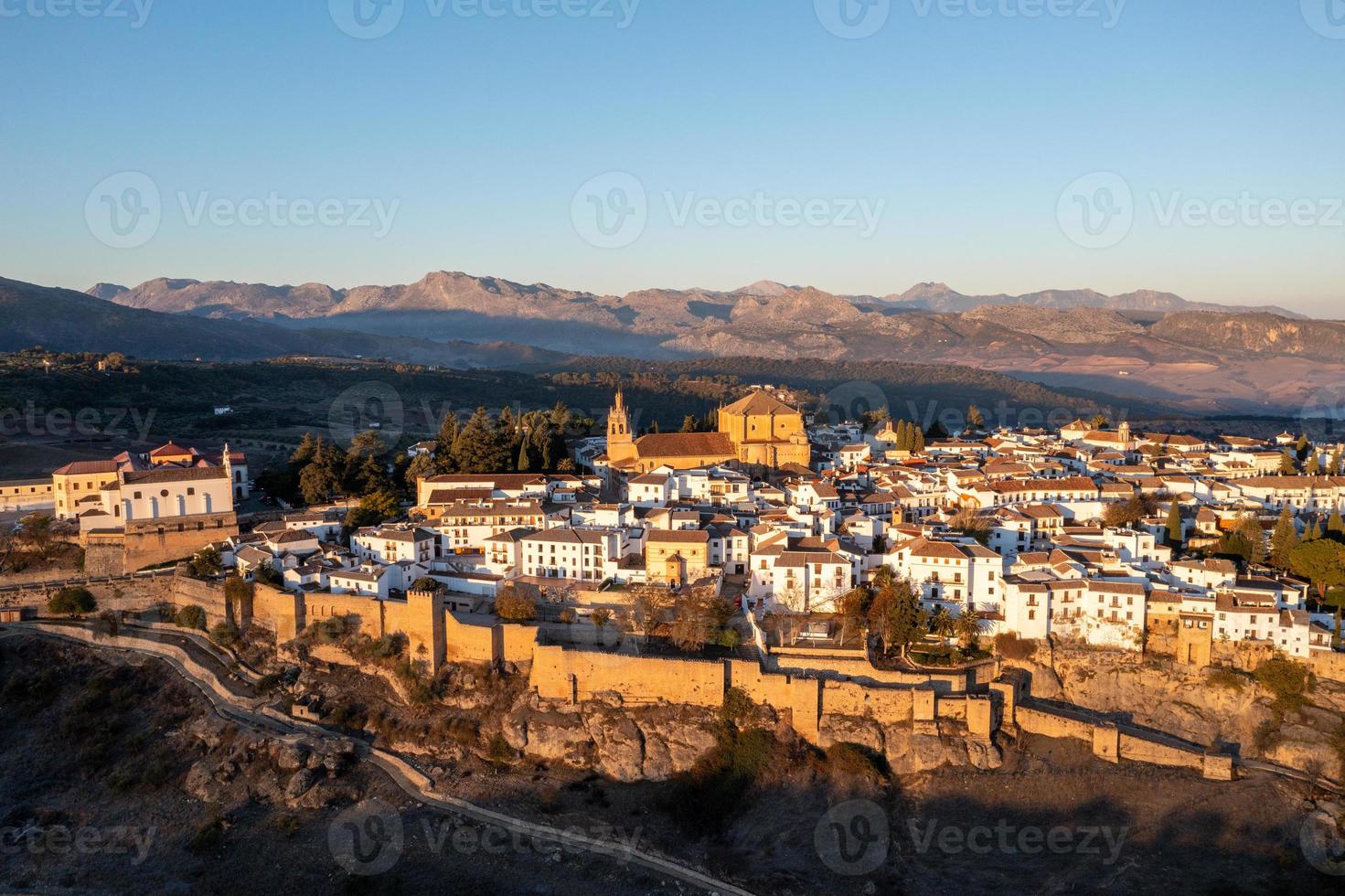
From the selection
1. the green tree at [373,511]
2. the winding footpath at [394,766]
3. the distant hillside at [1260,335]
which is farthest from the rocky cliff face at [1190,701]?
the distant hillside at [1260,335]

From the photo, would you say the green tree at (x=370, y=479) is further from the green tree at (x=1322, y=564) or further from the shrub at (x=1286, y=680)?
the green tree at (x=1322, y=564)

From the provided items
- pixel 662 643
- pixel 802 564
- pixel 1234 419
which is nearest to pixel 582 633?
pixel 662 643

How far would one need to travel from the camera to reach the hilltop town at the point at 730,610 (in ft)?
66.5

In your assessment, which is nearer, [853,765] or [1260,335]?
[853,765]

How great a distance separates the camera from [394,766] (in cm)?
2014

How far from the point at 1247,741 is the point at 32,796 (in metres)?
26.8

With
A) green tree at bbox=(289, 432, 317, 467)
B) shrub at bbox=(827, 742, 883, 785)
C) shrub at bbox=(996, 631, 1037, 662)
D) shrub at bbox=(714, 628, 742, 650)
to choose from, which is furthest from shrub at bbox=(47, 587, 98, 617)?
shrub at bbox=(996, 631, 1037, 662)

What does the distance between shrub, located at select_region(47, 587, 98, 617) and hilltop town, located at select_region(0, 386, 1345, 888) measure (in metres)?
0.06

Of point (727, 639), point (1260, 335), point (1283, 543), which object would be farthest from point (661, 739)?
point (1260, 335)

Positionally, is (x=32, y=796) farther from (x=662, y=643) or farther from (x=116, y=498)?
(x=662, y=643)

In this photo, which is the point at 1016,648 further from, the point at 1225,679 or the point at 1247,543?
the point at 1247,543

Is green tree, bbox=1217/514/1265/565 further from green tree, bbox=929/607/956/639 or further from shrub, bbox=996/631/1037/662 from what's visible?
green tree, bbox=929/607/956/639

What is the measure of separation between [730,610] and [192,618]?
1455 centimetres

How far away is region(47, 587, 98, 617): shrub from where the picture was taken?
25.2 meters
